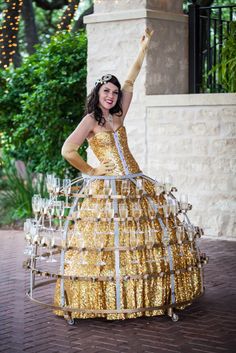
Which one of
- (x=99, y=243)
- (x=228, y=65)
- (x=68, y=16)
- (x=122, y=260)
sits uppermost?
(x=68, y=16)

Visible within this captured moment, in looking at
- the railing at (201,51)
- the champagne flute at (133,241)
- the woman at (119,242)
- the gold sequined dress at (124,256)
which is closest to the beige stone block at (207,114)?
the railing at (201,51)

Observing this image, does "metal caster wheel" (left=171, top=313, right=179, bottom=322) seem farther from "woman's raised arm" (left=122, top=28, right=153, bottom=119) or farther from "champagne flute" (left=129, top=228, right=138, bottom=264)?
"woman's raised arm" (left=122, top=28, right=153, bottom=119)

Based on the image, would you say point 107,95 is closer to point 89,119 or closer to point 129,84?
point 89,119

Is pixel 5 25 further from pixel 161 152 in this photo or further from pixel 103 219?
pixel 103 219

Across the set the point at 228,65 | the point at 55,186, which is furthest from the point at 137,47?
the point at 55,186

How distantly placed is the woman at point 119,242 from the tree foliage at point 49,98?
4.81 m

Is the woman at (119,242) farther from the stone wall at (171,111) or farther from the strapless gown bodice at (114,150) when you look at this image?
the stone wall at (171,111)

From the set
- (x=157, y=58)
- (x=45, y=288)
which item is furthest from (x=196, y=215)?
(x=45, y=288)

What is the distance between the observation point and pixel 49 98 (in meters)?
11.4

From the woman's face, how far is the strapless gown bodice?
23 centimetres

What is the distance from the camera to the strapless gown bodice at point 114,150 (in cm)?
655

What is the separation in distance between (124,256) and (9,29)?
9.33 metres

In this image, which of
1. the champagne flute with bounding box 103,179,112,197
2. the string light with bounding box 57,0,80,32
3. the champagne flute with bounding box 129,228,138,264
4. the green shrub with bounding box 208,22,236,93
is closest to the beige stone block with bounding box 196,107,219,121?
the green shrub with bounding box 208,22,236,93

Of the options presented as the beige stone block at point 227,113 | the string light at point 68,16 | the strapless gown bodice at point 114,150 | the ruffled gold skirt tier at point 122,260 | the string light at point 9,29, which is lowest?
the ruffled gold skirt tier at point 122,260
